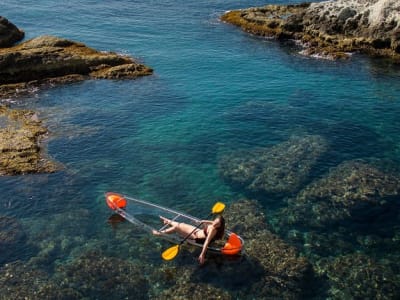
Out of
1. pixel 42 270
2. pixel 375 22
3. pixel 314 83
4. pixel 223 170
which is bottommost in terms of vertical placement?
pixel 42 270

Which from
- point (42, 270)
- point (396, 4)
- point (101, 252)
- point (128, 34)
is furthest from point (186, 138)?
point (396, 4)

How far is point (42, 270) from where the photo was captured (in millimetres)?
26156

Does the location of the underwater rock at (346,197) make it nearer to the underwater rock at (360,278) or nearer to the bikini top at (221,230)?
the underwater rock at (360,278)

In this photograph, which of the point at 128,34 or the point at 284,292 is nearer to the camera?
the point at 284,292

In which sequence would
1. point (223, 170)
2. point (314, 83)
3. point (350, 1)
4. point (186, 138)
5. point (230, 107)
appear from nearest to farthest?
point (223, 170), point (186, 138), point (230, 107), point (314, 83), point (350, 1)

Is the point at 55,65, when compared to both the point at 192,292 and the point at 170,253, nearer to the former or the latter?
the point at 170,253

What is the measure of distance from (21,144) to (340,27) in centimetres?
5388

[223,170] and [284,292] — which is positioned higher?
[223,170]

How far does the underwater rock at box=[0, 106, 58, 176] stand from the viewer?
35906 millimetres

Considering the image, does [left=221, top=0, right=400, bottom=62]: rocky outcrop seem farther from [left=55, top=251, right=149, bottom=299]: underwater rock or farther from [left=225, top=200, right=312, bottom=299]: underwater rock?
[left=55, top=251, right=149, bottom=299]: underwater rock

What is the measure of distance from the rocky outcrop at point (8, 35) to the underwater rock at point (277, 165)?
46.8 meters

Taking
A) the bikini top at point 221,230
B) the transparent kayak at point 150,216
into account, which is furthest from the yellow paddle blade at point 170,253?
the bikini top at point 221,230

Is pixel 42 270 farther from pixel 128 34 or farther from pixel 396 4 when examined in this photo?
pixel 396 4

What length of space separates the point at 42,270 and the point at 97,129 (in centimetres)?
1968
